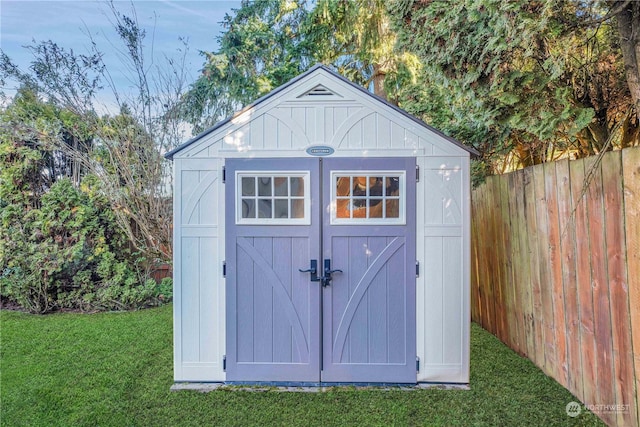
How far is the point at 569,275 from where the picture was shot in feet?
8.66

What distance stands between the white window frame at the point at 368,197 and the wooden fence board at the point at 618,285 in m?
1.42

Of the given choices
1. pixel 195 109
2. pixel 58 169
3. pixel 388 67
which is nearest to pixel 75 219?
pixel 58 169

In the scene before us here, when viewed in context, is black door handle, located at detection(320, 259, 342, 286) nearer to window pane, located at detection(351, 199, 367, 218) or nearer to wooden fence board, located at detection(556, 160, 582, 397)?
window pane, located at detection(351, 199, 367, 218)

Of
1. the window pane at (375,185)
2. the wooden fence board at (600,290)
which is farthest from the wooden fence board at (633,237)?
the window pane at (375,185)

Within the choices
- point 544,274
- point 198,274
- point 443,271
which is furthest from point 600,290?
point 198,274

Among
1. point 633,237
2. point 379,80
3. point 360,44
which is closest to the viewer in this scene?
point 633,237

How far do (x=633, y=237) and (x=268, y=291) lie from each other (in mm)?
2700

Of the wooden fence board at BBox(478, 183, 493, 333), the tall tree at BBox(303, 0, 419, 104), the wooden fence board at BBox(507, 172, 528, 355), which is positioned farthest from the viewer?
the tall tree at BBox(303, 0, 419, 104)

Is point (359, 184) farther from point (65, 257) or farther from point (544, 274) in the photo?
point (65, 257)

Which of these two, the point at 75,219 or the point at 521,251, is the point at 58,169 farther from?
the point at 521,251

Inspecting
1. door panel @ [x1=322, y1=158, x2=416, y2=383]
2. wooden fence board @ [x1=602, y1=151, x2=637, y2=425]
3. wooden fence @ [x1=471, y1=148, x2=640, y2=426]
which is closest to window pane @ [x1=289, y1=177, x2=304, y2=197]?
door panel @ [x1=322, y1=158, x2=416, y2=383]

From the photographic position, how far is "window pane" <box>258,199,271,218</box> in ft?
10.2

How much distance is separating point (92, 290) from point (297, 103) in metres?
4.79

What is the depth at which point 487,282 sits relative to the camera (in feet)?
13.8
